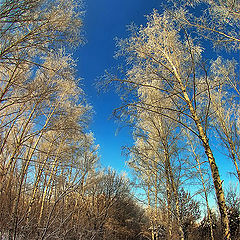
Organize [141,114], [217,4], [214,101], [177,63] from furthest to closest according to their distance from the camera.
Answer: [214,101]
[141,114]
[217,4]
[177,63]

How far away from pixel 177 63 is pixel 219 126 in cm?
652

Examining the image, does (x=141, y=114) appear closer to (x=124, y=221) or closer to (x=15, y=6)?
(x=15, y=6)

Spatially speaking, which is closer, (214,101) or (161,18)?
(161,18)

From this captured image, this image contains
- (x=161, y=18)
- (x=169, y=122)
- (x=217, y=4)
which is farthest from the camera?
(x=169, y=122)

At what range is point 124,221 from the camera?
15.1 metres

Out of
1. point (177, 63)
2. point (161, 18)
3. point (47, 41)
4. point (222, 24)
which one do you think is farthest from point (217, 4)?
point (47, 41)

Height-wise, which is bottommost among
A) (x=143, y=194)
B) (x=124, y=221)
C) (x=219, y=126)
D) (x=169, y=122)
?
(x=124, y=221)

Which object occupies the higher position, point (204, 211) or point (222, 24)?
point (222, 24)

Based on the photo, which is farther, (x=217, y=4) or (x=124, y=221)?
(x=124, y=221)

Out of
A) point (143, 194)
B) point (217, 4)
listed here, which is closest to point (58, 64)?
point (217, 4)

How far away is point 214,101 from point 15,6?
9.17 meters

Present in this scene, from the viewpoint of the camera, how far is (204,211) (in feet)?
42.6

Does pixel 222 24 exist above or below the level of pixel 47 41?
above

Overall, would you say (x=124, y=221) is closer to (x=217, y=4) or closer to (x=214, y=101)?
(x=214, y=101)
